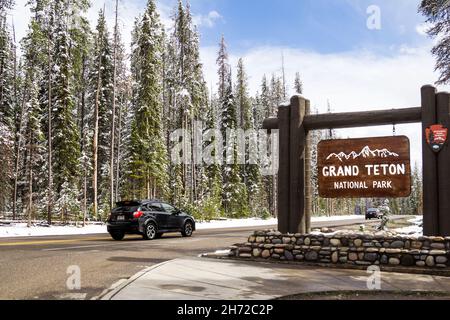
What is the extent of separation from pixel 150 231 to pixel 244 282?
9.93m

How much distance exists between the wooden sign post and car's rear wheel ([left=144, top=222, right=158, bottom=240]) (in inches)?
283

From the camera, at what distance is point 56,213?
30.1 meters

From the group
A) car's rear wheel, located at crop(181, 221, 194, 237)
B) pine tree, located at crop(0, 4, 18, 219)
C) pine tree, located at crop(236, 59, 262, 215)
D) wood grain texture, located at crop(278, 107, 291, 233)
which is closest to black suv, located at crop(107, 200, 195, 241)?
car's rear wheel, located at crop(181, 221, 194, 237)

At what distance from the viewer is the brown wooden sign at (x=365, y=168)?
411 inches

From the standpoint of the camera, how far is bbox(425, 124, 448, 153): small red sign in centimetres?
986

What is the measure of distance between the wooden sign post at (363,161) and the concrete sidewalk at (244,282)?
1879 millimetres

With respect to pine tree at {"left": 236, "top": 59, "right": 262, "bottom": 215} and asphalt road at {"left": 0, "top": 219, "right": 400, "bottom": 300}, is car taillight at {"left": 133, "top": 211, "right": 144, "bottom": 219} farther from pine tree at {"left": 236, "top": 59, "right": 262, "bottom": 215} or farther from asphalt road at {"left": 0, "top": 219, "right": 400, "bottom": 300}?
pine tree at {"left": 236, "top": 59, "right": 262, "bottom": 215}

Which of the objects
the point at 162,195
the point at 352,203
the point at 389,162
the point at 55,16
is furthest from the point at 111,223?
the point at 352,203

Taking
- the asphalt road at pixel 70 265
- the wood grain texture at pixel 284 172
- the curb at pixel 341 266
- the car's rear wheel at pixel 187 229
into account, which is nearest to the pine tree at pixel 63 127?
the car's rear wheel at pixel 187 229

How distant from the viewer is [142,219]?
54.0 feet

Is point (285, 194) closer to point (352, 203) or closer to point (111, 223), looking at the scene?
point (111, 223)

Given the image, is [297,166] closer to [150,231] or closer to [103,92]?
[150,231]

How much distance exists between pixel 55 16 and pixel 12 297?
26467 millimetres

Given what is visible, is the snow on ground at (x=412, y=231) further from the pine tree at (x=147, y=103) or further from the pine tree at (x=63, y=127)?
the pine tree at (x=63, y=127)
